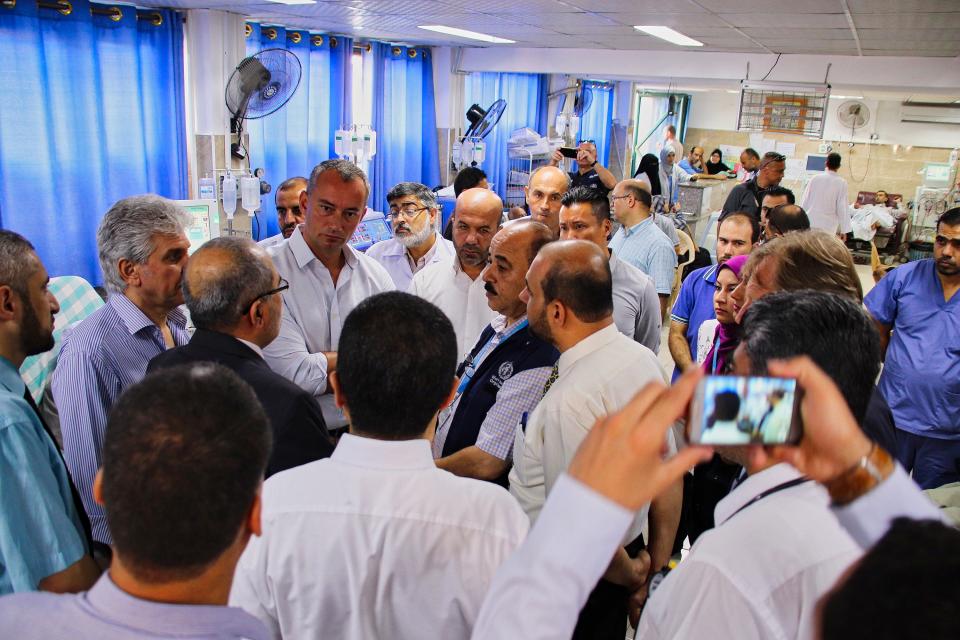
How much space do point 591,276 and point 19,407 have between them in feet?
4.33

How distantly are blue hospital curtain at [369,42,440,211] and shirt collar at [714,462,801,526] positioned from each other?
6195 mm

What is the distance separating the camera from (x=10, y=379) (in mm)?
1554

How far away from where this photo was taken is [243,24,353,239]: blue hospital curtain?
567cm

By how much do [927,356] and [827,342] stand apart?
2.50 meters

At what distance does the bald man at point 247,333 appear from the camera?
1550 mm

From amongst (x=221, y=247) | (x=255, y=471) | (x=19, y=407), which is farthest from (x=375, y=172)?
(x=255, y=471)

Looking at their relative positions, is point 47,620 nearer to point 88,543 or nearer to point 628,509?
point 628,509

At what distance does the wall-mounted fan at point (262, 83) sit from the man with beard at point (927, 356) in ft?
12.7

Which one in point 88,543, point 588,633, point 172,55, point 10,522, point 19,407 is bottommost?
point 588,633

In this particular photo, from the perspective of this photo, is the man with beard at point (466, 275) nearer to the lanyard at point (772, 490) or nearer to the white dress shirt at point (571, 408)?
the white dress shirt at point (571, 408)

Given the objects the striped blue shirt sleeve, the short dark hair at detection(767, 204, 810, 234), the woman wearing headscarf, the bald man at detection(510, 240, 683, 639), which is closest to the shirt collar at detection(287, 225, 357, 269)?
the striped blue shirt sleeve

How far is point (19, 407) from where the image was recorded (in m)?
1.40

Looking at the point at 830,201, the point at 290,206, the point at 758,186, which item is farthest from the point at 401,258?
the point at 830,201

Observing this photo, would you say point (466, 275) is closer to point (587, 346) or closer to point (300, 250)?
point (300, 250)
